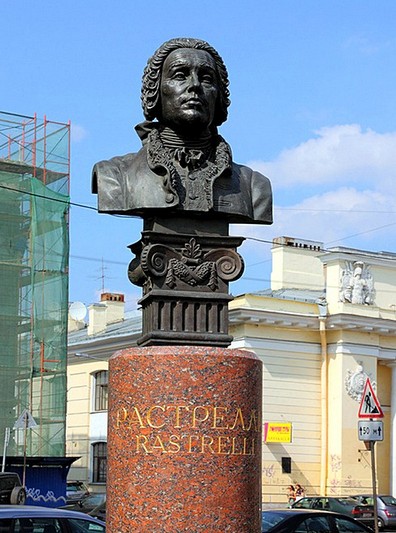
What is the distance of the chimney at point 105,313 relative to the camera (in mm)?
47594

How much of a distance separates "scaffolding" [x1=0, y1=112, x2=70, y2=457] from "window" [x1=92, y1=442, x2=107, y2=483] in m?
13.5

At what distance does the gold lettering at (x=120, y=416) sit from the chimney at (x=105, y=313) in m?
39.7

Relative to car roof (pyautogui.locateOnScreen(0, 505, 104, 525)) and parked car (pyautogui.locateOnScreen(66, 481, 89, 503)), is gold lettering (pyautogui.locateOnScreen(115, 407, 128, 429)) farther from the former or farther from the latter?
parked car (pyautogui.locateOnScreen(66, 481, 89, 503))

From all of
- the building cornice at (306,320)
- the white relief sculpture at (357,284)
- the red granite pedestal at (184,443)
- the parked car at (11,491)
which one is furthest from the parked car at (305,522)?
the white relief sculpture at (357,284)

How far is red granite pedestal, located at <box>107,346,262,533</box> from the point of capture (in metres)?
7.29

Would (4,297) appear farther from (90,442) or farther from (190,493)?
(190,493)

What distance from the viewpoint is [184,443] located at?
7336 mm

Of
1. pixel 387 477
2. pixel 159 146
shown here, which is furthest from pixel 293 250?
pixel 159 146

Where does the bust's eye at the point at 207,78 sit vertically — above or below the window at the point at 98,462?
above

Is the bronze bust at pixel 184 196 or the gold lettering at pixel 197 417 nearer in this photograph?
the gold lettering at pixel 197 417

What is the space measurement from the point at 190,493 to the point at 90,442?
123ft

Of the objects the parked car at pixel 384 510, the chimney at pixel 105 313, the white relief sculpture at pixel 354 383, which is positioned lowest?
the parked car at pixel 384 510

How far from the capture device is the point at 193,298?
784 cm

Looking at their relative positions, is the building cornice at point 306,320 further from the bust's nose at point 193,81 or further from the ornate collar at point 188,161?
the bust's nose at point 193,81
